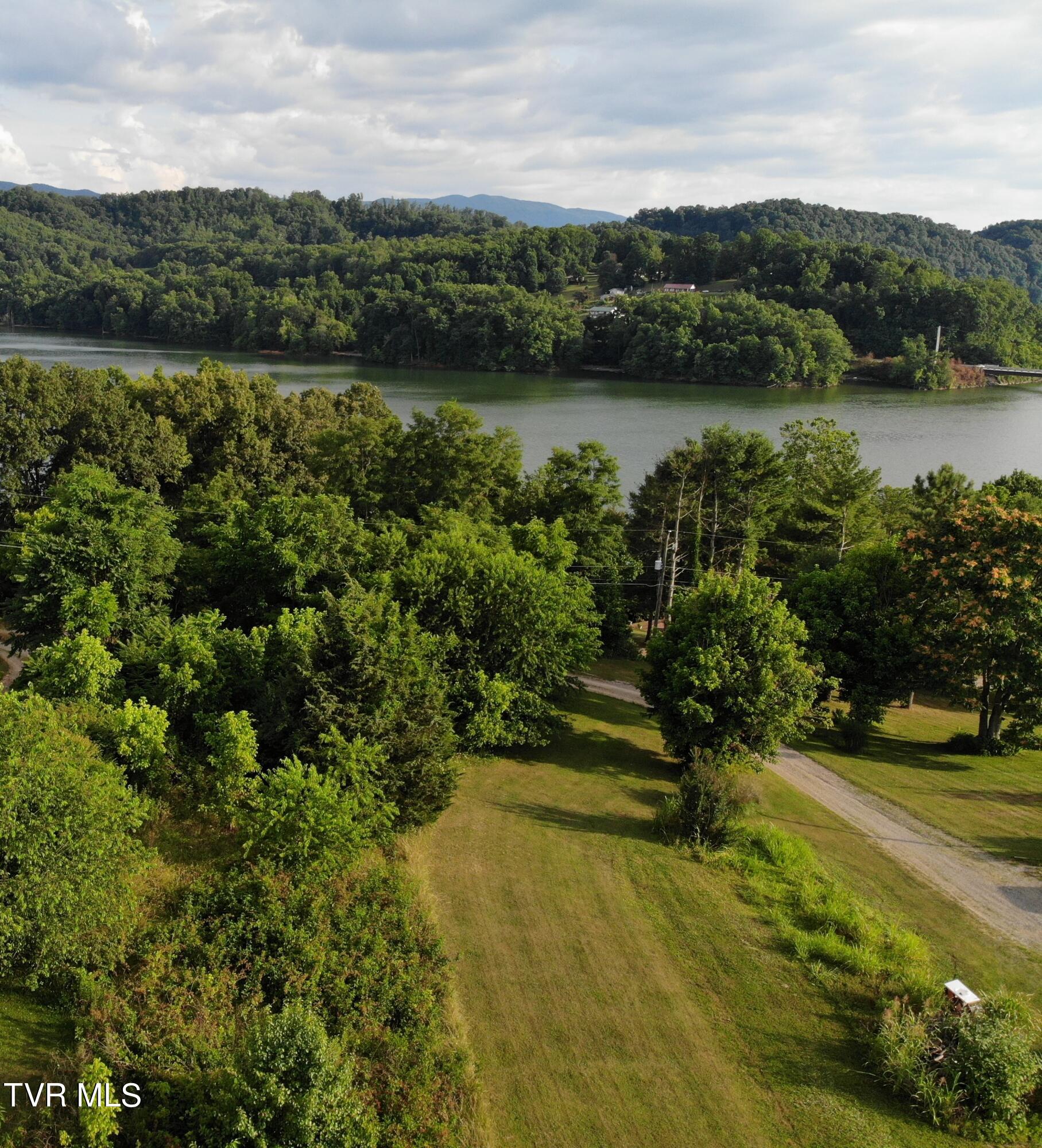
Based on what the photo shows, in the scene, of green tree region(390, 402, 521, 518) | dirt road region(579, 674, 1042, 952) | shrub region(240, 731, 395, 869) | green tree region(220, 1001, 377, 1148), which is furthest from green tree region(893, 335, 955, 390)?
green tree region(220, 1001, 377, 1148)

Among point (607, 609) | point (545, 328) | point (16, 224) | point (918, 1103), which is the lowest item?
point (918, 1103)

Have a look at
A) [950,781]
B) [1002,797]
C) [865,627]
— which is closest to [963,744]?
[950,781]

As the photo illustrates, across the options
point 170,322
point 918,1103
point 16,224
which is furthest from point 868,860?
point 16,224

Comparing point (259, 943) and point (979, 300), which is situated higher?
Result: point (979, 300)

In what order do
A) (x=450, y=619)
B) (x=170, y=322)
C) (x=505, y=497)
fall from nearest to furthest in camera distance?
(x=450, y=619) → (x=505, y=497) → (x=170, y=322)

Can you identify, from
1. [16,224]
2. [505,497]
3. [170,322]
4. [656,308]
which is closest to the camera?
[505,497]

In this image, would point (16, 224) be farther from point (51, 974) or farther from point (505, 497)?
point (51, 974)

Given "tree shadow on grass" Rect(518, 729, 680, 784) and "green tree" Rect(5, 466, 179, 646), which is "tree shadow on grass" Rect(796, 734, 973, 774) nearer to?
"tree shadow on grass" Rect(518, 729, 680, 784)
